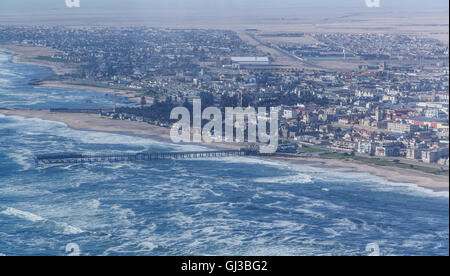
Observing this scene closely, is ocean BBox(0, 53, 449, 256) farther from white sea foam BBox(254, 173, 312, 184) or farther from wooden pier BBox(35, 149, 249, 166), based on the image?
wooden pier BBox(35, 149, 249, 166)

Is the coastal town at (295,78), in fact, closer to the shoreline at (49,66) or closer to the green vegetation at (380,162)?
the green vegetation at (380,162)

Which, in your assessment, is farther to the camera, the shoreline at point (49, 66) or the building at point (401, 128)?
the shoreline at point (49, 66)

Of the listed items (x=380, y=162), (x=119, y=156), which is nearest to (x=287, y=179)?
(x=380, y=162)

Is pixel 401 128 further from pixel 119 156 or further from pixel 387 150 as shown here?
pixel 119 156

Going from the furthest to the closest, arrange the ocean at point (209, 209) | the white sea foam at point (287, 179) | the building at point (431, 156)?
the building at point (431, 156) < the white sea foam at point (287, 179) < the ocean at point (209, 209)

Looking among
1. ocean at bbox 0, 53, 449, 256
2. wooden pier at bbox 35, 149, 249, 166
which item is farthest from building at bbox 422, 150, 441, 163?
wooden pier at bbox 35, 149, 249, 166

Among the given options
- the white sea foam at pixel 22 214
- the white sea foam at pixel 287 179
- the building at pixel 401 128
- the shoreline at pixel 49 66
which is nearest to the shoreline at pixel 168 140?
the white sea foam at pixel 287 179
